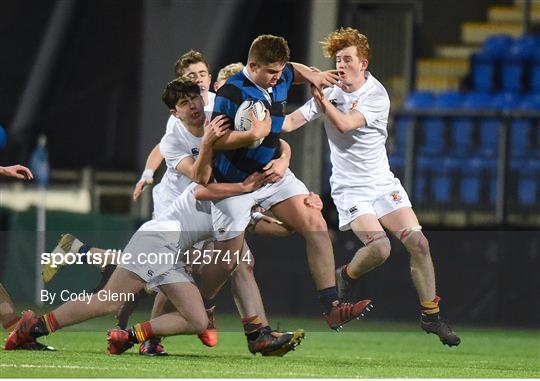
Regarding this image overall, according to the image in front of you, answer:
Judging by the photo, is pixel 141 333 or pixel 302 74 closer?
pixel 141 333

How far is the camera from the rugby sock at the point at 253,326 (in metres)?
10.0

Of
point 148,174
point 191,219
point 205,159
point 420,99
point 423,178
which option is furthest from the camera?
point 420,99

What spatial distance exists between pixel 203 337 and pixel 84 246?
140 cm

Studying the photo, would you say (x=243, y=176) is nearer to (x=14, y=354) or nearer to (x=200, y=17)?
(x=14, y=354)

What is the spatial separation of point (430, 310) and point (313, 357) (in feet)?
2.59

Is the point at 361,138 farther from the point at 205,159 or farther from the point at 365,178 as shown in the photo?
the point at 205,159

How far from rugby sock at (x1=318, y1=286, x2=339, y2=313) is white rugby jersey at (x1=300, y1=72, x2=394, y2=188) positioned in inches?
27.4

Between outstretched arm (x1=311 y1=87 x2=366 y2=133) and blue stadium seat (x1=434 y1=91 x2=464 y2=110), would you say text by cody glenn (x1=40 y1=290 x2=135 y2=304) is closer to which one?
outstretched arm (x1=311 y1=87 x2=366 y2=133)

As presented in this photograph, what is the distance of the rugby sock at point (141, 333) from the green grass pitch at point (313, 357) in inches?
4.8

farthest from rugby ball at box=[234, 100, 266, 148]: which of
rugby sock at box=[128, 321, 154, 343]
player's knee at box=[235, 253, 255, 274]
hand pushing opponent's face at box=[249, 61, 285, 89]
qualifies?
rugby sock at box=[128, 321, 154, 343]

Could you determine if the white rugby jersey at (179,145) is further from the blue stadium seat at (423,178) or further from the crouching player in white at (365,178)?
the blue stadium seat at (423,178)

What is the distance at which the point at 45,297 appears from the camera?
11.7 m

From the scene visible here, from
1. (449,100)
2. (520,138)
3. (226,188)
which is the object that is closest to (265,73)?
(226,188)

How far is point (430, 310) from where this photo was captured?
34.9ft
